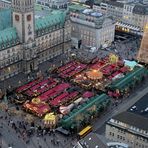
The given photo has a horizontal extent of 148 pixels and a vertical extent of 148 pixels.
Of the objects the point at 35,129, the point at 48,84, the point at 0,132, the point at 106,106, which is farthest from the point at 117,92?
the point at 0,132

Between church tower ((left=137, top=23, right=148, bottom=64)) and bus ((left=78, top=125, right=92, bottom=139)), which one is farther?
church tower ((left=137, top=23, right=148, bottom=64))

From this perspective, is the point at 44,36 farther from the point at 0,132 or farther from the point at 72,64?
the point at 0,132

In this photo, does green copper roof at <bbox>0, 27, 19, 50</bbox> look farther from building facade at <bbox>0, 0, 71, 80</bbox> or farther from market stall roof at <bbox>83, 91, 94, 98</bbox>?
market stall roof at <bbox>83, 91, 94, 98</bbox>

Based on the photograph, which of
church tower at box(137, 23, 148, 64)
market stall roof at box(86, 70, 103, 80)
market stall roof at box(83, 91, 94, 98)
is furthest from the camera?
church tower at box(137, 23, 148, 64)

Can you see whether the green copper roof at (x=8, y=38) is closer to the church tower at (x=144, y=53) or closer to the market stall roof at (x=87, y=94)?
the market stall roof at (x=87, y=94)

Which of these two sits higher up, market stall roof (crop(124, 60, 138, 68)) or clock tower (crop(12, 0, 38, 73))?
clock tower (crop(12, 0, 38, 73))

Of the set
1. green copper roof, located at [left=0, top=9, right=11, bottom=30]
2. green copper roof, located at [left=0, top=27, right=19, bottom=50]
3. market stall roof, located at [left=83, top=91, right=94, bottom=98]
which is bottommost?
market stall roof, located at [left=83, top=91, right=94, bottom=98]

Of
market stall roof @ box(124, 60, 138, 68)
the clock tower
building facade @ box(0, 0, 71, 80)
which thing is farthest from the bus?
market stall roof @ box(124, 60, 138, 68)
